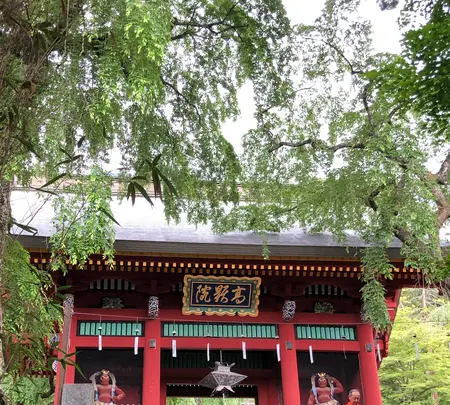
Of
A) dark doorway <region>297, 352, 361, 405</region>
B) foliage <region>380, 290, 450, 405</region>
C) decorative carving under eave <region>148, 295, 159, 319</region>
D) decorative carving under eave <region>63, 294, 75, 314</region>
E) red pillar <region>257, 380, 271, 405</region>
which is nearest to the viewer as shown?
decorative carving under eave <region>63, 294, 75, 314</region>

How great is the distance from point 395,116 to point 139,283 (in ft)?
14.7

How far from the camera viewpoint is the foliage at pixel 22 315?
115 inches

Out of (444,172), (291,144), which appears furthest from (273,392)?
(444,172)

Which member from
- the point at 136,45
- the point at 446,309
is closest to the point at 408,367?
the point at 446,309

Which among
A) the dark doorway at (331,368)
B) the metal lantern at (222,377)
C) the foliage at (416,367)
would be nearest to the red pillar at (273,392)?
the dark doorway at (331,368)

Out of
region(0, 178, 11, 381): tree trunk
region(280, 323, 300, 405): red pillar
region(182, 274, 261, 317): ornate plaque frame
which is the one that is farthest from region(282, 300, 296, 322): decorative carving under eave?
region(0, 178, 11, 381): tree trunk

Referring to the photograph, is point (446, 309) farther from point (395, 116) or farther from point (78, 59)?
point (78, 59)

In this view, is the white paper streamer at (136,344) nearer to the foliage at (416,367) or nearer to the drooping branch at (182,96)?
the drooping branch at (182,96)

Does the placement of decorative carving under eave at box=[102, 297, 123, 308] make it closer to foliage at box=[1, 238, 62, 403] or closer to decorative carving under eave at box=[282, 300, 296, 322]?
decorative carving under eave at box=[282, 300, 296, 322]

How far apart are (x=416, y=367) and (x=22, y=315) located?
38.3ft

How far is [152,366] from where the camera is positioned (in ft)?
26.5

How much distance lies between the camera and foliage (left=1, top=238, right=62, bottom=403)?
9.54 ft

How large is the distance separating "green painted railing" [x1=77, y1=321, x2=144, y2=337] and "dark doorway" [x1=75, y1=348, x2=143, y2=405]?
1.32 feet

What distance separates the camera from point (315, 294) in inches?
356
